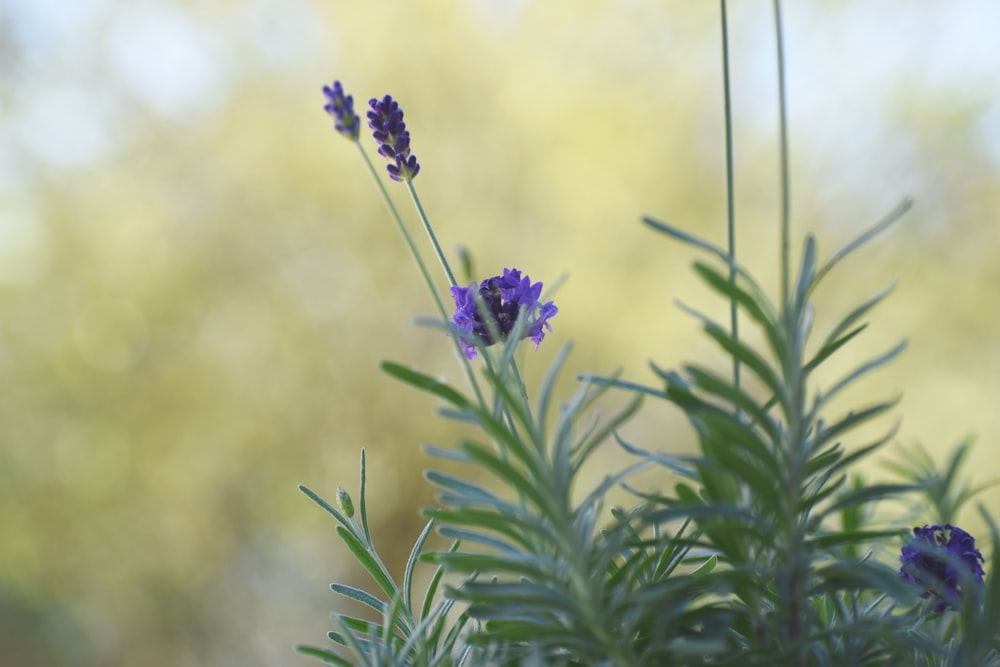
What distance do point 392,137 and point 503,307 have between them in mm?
125

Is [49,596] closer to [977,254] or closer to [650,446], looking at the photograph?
[650,446]

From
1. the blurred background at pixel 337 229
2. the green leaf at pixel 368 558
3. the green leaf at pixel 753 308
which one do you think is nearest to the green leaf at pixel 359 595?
the green leaf at pixel 368 558

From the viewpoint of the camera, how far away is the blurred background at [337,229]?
4.71 meters

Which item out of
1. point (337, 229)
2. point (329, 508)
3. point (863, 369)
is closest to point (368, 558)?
point (329, 508)

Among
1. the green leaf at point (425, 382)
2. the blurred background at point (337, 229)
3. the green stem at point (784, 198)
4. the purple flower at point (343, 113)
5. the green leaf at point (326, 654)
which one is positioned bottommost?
the green leaf at point (326, 654)

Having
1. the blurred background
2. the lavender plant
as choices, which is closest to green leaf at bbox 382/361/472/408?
the lavender plant

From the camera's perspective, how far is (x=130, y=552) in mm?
4910

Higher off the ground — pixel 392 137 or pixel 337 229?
pixel 337 229

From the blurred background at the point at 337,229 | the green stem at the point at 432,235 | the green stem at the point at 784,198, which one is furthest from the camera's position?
the blurred background at the point at 337,229

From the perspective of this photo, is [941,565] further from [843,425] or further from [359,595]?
[359,595]

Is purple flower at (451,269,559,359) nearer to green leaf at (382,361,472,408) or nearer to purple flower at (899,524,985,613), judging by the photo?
green leaf at (382,361,472,408)

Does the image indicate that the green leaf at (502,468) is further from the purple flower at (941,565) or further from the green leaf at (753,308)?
the purple flower at (941,565)

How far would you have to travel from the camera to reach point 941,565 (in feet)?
1.53

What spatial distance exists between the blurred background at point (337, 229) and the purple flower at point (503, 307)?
415 cm
